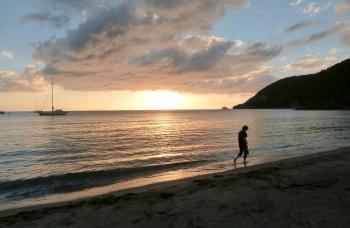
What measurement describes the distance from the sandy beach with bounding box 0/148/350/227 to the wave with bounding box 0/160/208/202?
4.61 metres

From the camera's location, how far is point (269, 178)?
14.1 m

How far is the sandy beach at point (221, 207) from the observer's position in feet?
28.9

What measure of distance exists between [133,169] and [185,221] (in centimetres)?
1381

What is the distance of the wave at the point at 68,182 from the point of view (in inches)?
644

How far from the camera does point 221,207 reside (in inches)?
394

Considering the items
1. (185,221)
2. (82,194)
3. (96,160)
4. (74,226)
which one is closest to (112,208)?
(74,226)

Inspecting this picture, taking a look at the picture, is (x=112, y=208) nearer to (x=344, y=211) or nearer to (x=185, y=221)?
(x=185, y=221)

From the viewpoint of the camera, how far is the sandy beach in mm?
8812

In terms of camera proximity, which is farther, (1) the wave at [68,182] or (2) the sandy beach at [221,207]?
(1) the wave at [68,182]

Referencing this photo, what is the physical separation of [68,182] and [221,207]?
11.1 m

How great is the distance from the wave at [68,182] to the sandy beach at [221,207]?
461 centimetres

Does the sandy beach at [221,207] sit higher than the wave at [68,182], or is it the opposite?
the sandy beach at [221,207]

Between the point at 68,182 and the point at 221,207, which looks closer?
the point at 221,207

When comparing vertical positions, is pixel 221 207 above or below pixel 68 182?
above
